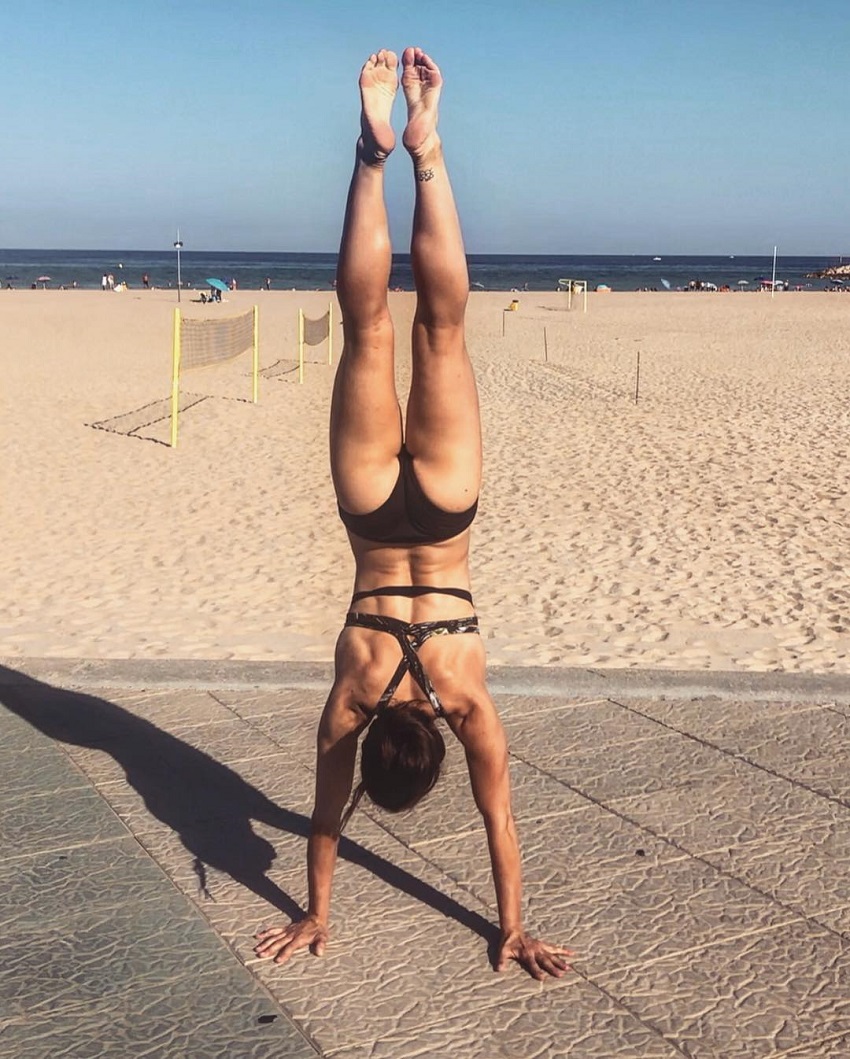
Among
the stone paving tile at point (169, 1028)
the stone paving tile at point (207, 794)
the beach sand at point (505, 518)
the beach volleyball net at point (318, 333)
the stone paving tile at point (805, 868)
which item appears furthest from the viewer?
the beach volleyball net at point (318, 333)

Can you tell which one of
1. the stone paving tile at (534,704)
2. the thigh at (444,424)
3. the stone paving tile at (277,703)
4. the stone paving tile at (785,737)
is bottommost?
the stone paving tile at (277,703)

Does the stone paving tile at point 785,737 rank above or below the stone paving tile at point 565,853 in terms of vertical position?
above

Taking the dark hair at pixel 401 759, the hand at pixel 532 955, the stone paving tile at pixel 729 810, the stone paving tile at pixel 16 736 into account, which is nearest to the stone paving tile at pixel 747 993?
the hand at pixel 532 955

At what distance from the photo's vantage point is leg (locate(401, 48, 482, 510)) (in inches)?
130

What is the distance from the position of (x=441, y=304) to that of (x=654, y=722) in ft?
8.24

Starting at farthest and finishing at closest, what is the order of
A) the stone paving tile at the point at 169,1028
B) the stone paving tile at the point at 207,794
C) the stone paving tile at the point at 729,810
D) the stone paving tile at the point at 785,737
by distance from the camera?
1. the stone paving tile at the point at 785,737
2. the stone paving tile at the point at 207,794
3. the stone paving tile at the point at 729,810
4. the stone paving tile at the point at 169,1028

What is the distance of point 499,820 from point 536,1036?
0.57 m

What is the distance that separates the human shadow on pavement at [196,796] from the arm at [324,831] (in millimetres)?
171

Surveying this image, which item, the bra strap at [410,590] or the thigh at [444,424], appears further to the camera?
the bra strap at [410,590]

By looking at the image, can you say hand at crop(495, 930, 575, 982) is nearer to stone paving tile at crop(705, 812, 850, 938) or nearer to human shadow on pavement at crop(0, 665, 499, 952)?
human shadow on pavement at crop(0, 665, 499, 952)

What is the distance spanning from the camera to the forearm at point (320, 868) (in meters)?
3.58

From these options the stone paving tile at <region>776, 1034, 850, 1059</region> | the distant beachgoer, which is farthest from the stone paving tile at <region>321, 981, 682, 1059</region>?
the stone paving tile at <region>776, 1034, 850, 1059</region>

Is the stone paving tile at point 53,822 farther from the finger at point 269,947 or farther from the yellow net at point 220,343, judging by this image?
the yellow net at point 220,343

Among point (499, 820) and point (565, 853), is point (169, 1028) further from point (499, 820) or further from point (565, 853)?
point (565, 853)
